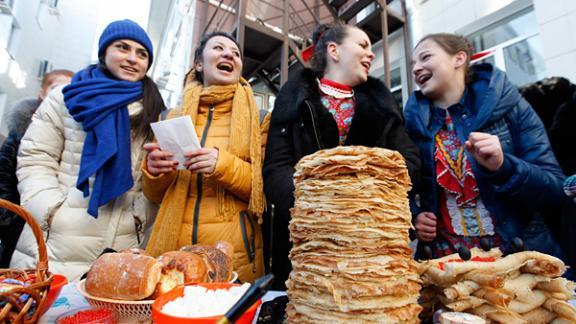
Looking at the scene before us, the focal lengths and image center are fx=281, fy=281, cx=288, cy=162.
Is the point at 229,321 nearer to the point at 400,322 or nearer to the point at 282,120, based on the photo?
the point at 400,322

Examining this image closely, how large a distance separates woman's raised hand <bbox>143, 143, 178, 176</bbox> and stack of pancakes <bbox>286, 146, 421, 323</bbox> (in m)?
0.78

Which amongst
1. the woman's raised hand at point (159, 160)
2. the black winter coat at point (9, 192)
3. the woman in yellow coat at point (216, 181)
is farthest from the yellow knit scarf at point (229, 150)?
the black winter coat at point (9, 192)

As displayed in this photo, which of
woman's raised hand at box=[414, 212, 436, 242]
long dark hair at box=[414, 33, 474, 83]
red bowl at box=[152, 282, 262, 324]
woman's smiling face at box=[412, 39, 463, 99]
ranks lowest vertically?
red bowl at box=[152, 282, 262, 324]

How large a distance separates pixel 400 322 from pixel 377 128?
3.11ft

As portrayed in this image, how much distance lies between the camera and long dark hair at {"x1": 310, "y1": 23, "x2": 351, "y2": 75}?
1.68 meters

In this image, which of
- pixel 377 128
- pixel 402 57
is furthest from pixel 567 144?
pixel 402 57

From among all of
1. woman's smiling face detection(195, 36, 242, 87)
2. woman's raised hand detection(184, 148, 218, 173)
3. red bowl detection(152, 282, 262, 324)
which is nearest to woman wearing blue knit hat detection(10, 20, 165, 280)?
woman's smiling face detection(195, 36, 242, 87)

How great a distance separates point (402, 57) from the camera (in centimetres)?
574

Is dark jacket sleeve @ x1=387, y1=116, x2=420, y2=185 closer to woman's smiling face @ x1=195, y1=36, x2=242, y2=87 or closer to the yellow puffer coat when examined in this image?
the yellow puffer coat

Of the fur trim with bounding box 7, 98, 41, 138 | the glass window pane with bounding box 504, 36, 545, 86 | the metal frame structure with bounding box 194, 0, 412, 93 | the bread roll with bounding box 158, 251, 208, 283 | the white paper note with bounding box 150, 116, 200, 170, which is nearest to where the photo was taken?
the bread roll with bounding box 158, 251, 208, 283

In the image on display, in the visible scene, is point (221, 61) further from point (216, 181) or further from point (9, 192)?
point (9, 192)

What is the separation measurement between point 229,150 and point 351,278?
103cm

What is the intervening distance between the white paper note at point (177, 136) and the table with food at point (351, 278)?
0.53 m

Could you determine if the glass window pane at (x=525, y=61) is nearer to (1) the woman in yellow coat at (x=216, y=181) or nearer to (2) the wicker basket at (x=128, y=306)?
(1) the woman in yellow coat at (x=216, y=181)
